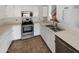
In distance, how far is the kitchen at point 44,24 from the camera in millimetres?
778

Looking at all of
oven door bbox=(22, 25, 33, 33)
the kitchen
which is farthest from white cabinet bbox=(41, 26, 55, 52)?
A: oven door bbox=(22, 25, 33, 33)

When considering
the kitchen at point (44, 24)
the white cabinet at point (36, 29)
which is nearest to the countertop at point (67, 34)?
the kitchen at point (44, 24)

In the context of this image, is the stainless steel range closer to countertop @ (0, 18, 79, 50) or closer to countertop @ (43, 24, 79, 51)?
countertop @ (0, 18, 79, 50)

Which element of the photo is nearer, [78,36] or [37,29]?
[78,36]

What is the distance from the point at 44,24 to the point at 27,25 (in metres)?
0.16

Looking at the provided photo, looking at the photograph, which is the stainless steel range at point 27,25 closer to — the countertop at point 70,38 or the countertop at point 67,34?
the countertop at point 67,34

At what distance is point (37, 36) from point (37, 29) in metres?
0.07

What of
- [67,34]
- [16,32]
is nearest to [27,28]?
[16,32]

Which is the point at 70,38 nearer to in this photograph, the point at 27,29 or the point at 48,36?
the point at 48,36

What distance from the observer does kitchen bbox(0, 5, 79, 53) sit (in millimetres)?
778
